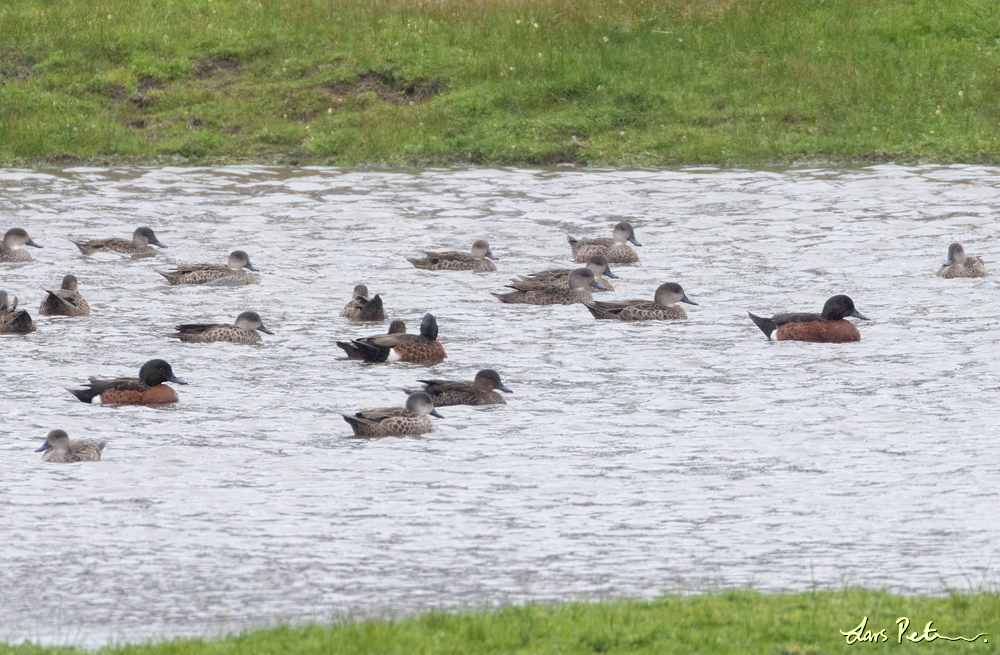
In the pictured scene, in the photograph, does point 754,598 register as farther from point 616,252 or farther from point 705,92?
point 705,92

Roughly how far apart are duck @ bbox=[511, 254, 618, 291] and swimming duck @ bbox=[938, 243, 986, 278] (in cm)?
488

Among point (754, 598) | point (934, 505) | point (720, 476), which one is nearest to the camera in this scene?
point (754, 598)

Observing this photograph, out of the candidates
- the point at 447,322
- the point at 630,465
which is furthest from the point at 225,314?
the point at 630,465

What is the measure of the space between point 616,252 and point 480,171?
9.14 metres

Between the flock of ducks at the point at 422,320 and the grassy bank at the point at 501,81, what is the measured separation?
380 inches

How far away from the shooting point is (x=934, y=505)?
10.8m

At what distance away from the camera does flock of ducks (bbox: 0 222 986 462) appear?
13039 millimetres

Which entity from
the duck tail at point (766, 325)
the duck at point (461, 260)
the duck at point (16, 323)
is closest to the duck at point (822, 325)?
the duck tail at point (766, 325)

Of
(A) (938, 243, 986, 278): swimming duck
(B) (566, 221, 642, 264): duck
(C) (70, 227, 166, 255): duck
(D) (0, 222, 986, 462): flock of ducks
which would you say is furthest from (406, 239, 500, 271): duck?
(A) (938, 243, 986, 278): swimming duck

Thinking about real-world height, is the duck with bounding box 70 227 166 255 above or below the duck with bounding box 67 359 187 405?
above

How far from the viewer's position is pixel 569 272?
64.6 feet

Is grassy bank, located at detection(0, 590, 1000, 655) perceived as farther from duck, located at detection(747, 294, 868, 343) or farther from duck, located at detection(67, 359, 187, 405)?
duck, located at detection(747, 294, 868, 343)

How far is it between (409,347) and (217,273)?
537cm

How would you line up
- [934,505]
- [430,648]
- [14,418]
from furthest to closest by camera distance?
Result: [14,418]
[934,505]
[430,648]
